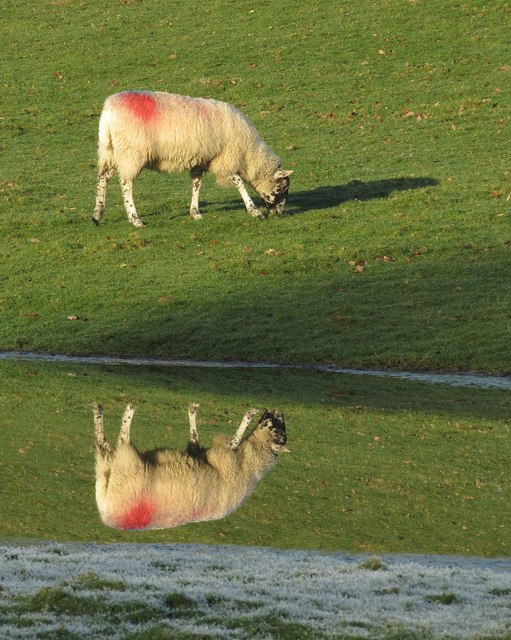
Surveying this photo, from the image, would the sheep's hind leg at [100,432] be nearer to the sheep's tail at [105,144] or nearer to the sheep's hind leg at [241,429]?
the sheep's hind leg at [241,429]

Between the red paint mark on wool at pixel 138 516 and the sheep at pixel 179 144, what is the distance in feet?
53.0

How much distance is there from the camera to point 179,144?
94.6ft

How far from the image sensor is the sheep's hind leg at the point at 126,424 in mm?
17328

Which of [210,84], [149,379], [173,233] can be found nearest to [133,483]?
[149,379]

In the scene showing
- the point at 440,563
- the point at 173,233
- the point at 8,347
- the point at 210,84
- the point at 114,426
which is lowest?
the point at 440,563

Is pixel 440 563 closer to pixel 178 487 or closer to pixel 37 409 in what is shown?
pixel 178 487

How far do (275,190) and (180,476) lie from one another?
16.9m

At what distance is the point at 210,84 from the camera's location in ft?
147

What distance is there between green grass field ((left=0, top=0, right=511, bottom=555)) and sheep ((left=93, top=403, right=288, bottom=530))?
308mm

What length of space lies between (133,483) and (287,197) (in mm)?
19204

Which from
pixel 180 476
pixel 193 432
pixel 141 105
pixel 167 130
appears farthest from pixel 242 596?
pixel 141 105

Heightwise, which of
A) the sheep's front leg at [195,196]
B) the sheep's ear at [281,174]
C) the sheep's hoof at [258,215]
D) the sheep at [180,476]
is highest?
the sheep's ear at [281,174]

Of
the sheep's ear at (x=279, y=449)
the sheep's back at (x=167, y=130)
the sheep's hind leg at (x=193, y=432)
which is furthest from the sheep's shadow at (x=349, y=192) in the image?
the sheep's ear at (x=279, y=449)

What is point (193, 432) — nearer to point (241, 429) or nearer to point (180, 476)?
point (241, 429)
